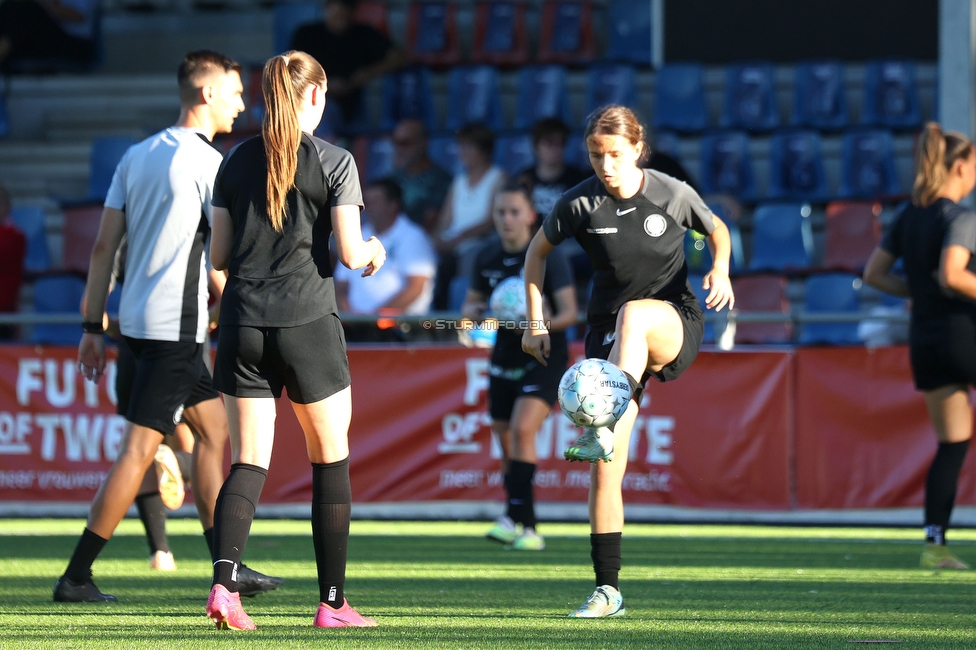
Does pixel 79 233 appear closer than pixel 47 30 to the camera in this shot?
Yes

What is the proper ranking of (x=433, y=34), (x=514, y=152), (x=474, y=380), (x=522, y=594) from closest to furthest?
(x=522, y=594) → (x=474, y=380) → (x=514, y=152) → (x=433, y=34)

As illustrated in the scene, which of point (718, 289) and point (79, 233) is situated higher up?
point (79, 233)

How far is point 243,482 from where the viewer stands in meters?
4.34

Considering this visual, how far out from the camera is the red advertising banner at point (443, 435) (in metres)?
9.26

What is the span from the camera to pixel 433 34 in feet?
49.6

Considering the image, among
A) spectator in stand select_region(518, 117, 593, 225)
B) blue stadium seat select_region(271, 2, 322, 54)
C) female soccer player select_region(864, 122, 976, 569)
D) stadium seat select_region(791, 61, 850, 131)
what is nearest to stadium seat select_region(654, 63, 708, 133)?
stadium seat select_region(791, 61, 850, 131)

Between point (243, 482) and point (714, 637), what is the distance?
5.22 ft

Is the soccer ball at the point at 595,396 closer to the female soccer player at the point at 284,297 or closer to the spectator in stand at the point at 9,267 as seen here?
the female soccer player at the point at 284,297

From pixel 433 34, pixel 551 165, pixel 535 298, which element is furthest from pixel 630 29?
pixel 535 298

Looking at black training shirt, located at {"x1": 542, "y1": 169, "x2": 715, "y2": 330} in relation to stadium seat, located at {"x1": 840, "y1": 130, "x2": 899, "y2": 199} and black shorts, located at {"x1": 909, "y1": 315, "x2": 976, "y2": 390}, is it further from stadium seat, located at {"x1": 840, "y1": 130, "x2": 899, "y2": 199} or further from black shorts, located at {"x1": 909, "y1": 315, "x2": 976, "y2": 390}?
stadium seat, located at {"x1": 840, "y1": 130, "x2": 899, "y2": 199}

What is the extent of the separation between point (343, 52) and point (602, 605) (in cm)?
1004

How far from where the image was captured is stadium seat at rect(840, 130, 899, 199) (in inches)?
500

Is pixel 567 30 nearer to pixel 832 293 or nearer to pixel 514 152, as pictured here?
pixel 514 152

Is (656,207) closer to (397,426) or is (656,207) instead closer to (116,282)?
(116,282)
